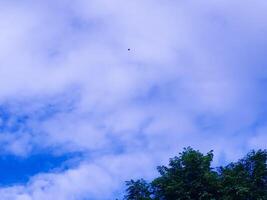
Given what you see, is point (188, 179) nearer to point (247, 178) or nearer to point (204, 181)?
point (204, 181)

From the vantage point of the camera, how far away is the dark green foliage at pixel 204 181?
141 ft

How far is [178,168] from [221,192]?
5.10 m

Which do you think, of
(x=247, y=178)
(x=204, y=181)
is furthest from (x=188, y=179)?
(x=247, y=178)

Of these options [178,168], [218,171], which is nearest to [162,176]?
[178,168]

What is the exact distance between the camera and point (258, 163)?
46.3 meters

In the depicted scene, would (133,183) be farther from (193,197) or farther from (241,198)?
(241,198)

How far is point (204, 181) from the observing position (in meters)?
43.7

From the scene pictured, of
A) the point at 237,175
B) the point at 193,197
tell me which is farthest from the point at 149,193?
the point at 237,175

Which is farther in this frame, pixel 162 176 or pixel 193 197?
pixel 162 176

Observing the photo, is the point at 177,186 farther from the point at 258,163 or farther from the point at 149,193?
the point at 258,163

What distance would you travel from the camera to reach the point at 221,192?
43.3 metres

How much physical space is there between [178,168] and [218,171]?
486 centimetres

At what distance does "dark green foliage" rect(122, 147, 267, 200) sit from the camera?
4312 centimetres

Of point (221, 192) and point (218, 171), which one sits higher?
point (218, 171)
